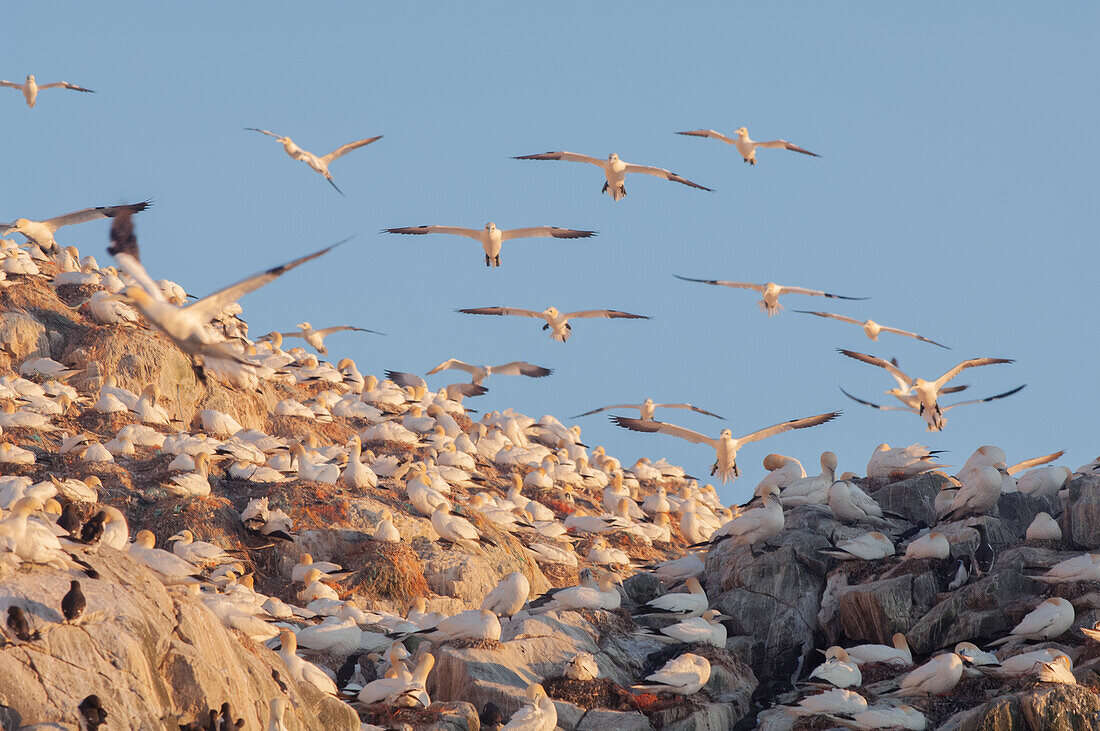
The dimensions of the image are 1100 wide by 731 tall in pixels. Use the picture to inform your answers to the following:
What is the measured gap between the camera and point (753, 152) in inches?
1003

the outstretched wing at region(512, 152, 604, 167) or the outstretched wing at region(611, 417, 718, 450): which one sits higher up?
the outstretched wing at region(512, 152, 604, 167)

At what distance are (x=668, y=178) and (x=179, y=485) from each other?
1001cm

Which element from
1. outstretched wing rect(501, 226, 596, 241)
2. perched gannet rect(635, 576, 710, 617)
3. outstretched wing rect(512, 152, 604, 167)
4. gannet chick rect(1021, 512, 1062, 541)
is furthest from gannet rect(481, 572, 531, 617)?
outstretched wing rect(512, 152, 604, 167)

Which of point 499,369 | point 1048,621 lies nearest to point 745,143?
point 499,369

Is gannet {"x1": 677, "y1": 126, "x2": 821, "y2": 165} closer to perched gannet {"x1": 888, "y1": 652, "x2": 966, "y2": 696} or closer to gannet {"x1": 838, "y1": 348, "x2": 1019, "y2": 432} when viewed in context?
gannet {"x1": 838, "y1": 348, "x2": 1019, "y2": 432}

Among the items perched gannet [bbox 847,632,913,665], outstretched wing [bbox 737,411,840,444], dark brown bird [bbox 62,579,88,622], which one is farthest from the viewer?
outstretched wing [bbox 737,411,840,444]

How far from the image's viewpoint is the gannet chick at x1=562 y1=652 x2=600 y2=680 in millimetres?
13766

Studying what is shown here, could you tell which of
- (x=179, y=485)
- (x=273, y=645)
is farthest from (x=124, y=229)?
(x=179, y=485)

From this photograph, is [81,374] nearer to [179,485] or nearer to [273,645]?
[179,485]

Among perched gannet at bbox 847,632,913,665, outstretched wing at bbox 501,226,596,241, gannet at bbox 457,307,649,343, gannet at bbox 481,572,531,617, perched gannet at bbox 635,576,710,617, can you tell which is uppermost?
outstretched wing at bbox 501,226,596,241

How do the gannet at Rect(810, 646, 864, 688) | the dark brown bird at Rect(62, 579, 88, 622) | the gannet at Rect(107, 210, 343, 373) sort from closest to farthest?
the dark brown bird at Rect(62, 579, 88, 622) → the gannet at Rect(107, 210, 343, 373) → the gannet at Rect(810, 646, 864, 688)

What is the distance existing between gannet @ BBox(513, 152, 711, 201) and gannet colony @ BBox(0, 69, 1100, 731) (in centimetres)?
7

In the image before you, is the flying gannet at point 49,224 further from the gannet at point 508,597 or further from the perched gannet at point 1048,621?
the perched gannet at point 1048,621

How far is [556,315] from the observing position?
1014 inches
